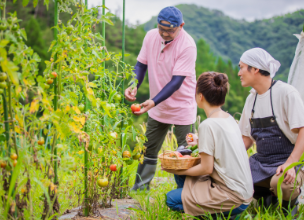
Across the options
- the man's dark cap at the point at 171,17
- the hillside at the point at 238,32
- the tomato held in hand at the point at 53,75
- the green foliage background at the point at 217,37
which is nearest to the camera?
the tomato held in hand at the point at 53,75

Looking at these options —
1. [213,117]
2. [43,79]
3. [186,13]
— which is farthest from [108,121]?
[186,13]

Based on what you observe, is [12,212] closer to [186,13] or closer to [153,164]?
[153,164]

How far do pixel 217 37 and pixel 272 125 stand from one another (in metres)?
62.9

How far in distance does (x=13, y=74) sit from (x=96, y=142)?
0.67 m

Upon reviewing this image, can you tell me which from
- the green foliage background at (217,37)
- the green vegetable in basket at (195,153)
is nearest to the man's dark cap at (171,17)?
the green vegetable in basket at (195,153)

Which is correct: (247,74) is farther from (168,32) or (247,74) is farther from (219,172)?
(219,172)

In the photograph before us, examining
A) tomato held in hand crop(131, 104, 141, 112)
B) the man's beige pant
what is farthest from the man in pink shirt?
the man's beige pant

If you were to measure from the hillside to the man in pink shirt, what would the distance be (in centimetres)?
4013

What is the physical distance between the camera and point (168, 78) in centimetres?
239

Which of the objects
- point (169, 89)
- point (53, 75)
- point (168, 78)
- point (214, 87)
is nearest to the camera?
point (53, 75)

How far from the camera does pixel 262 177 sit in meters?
2.06

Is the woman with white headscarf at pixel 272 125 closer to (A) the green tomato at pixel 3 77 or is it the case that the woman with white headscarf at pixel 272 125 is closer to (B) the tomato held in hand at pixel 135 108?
(B) the tomato held in hand at pixel 135 108

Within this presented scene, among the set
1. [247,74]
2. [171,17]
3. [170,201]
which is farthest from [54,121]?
[247,74]

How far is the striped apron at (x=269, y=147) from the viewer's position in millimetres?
2033
